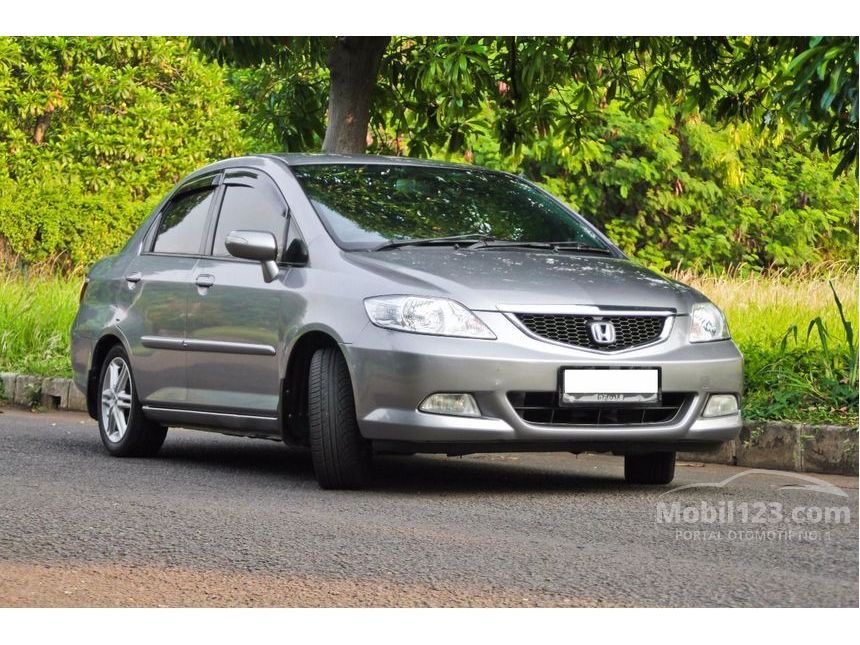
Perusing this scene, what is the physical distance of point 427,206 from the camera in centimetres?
815

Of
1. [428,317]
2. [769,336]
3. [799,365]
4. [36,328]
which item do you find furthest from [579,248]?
[36,328]

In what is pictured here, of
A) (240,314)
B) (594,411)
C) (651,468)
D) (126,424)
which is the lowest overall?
(126,424)

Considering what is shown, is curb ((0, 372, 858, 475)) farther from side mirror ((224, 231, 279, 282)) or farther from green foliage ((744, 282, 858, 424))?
side mirror ((224, 231, 279, 282))

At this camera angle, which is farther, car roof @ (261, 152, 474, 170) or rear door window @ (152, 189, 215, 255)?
rear door window @ (152, 189, 215, 255)

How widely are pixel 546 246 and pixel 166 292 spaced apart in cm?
216

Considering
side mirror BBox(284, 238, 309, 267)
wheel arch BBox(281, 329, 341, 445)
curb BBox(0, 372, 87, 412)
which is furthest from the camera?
curb BBox(0, 372, 87, 412)

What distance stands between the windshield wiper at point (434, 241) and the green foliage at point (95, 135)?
13696mm

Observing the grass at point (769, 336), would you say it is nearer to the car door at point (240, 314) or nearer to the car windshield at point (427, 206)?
the car windshield at point (427, 206)

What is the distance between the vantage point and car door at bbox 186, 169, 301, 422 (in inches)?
305

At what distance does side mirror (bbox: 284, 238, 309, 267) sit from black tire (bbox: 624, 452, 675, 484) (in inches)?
73.2

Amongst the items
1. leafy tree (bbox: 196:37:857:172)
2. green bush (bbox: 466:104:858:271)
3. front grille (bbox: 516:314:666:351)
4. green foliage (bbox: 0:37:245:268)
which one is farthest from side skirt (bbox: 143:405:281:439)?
green bush (bbox: 466:104:858:271)

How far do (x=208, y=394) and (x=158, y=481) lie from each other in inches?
21.0

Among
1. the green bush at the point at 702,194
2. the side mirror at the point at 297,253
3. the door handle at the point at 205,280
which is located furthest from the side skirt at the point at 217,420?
the green bush at the point at 702,194

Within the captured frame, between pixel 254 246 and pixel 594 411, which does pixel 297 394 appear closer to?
pixel 254 246
